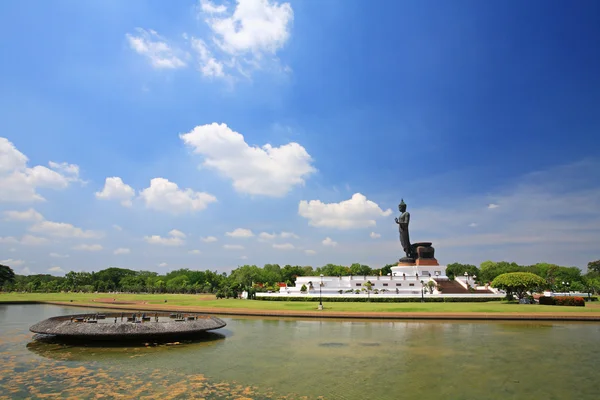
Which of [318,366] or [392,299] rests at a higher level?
[392,299]

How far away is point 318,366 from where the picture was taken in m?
14.3

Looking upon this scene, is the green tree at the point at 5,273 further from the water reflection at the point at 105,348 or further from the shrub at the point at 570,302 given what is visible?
the shrub at the point at 570,302

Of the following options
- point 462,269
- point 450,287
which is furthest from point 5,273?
point 462,269

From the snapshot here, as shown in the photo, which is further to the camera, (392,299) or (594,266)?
(594,266)

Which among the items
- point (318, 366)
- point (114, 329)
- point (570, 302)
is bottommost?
point (318, 366)

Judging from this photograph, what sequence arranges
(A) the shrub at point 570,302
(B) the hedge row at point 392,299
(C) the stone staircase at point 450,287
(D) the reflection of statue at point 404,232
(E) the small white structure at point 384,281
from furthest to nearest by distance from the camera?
(D) the reflection of statue at point 404,232 → (E) the small white structure at point 384,281 → (C) the stone staircase at point 450,287 → (B) the hedge row at point 392,299 → (A) the shrub at point 570,302

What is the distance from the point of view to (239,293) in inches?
2101

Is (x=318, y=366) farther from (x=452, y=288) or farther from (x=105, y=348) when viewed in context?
(x=452, y=288)

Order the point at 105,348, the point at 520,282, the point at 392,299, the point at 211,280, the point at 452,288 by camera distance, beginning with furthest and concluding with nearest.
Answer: the point at 211,280 < the point at 452,288 < the point at 392,299 < the point at 520,282 < the point at 105,348

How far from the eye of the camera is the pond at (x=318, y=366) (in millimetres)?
11180

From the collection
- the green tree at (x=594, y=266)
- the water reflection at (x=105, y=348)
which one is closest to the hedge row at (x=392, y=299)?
the water reflection at (x=105, y=348)

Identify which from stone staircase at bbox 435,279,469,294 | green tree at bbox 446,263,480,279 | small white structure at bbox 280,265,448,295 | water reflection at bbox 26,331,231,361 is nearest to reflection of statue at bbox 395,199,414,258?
small white structure at bbox 280,265,448,295

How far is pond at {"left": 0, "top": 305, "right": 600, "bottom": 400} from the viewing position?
1118 cm

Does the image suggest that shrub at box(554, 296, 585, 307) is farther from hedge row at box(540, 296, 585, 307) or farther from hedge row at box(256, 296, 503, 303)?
hedge row at box(256, 296, 503, 303)
